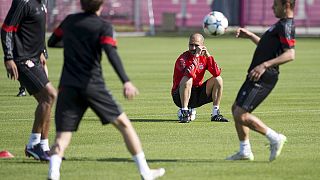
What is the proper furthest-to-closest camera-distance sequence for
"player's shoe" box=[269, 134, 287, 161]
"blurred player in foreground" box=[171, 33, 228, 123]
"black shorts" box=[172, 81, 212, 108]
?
"black shorts" box=[172, 81, 212, 108], "blurred player in foreground" box=[171, 33, 228, 123], "player's shoe" box=[269, 134, 287, 161]

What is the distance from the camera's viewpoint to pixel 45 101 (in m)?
12.1

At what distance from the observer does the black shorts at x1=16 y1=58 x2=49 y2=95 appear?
12023mm

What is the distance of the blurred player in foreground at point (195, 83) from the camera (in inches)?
640

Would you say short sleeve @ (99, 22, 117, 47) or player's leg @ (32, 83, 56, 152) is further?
player's leg @ (32, 83, 56, 152)

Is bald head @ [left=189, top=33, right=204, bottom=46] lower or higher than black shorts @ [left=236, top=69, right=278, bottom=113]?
lower

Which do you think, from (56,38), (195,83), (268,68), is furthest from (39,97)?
(195,83)

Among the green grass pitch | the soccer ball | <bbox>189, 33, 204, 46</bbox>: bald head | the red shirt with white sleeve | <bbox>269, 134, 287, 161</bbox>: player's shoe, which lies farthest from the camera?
the red shirt with white sleeve

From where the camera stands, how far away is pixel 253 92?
38.4 feet

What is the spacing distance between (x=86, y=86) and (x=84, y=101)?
21 centimetres

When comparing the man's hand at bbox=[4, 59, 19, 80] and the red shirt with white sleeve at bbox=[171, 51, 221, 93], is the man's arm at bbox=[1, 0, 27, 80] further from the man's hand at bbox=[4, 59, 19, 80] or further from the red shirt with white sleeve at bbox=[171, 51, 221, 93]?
the red shirt with white sleeve at bbox=[171, 51, 221, 93]

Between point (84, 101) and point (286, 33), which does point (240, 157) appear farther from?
point (84, 101)

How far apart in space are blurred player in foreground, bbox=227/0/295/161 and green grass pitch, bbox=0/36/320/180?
1.57 ft

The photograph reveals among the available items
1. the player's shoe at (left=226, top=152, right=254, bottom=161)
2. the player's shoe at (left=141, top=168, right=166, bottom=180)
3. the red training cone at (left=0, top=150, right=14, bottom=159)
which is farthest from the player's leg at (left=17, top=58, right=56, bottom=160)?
the player's shoe at (left=226, top=152, right=254, bottom=161)

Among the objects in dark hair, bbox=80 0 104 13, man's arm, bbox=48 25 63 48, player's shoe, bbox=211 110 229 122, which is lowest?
player's shoe, bbox=211 110 229 122
